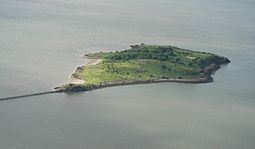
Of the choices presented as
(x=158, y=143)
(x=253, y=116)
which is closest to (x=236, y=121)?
(x=253, y=116)

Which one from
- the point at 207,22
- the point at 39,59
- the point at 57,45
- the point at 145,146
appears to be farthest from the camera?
the point at 207,22

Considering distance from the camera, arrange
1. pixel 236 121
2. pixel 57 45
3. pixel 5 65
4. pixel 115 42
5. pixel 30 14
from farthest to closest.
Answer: pixel 30 14, pixel 115 42, pixel 57 45, pixel 5 65, pixel 236 121

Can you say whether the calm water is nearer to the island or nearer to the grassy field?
the island

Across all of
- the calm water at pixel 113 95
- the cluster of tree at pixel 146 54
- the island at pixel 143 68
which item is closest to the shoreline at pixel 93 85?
the island at pixel 143 68

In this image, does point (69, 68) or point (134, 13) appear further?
point (134, 13)

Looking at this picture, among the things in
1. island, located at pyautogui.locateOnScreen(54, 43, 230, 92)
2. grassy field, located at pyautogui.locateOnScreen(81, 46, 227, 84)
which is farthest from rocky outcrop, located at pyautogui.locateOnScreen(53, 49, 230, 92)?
grassy field, located at pyautogui.locateOnScreen(81, 46, 227, 84)

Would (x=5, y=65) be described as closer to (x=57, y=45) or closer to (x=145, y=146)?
(x=57, y=45)

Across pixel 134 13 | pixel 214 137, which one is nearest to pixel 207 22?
pixel 134 13
